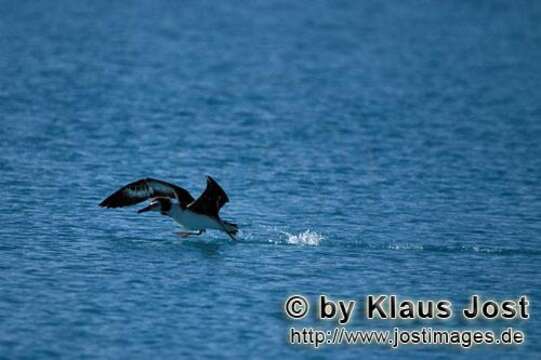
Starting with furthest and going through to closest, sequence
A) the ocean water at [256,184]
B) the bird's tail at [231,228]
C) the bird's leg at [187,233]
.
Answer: the bird's leg at [187,233] → the bird's tail at [231,228] → the ocean water at [256,184]

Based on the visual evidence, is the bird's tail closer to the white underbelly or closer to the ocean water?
the white underbelly

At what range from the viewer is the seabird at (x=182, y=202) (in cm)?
1967

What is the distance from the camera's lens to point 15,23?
1987 inches

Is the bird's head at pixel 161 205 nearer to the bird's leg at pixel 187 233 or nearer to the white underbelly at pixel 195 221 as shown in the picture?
the white underbelly at pixel 195 221

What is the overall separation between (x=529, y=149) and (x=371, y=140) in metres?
3.82

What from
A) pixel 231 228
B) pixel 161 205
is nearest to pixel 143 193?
pixel 161 205

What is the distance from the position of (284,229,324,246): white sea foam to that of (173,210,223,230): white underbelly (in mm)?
1376

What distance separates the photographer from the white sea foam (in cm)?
2020

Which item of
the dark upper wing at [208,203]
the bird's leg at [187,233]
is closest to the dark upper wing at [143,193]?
the dark upper wing at [208,203]

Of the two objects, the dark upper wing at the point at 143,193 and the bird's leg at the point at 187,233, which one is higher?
the dark upper wing at the point at 143,193

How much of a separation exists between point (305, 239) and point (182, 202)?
2.18 metres

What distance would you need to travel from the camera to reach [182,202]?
20109 mm

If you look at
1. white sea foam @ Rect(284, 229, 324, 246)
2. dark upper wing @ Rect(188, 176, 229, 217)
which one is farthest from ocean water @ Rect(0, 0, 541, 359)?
dark upper wing @ Rect(188, 176, 229, 217)

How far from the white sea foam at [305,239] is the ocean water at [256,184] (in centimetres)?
5
